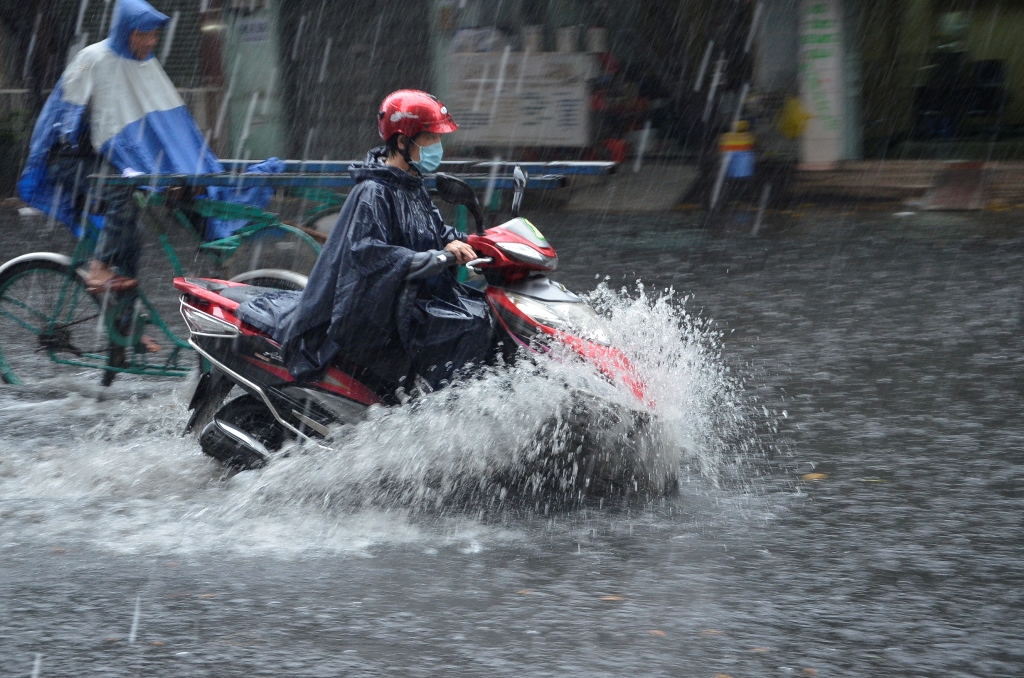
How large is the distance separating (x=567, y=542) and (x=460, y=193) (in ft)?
4.87

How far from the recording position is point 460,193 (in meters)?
5.09

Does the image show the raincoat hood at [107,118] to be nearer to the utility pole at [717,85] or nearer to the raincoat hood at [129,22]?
the raincoat hood at [129,22]

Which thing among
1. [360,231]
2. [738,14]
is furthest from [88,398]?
[738,14]

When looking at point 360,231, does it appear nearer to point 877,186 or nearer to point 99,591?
point 99,591

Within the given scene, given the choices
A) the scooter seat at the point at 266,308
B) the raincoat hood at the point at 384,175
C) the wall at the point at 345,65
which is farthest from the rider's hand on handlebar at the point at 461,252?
the wall at the point at 345,65

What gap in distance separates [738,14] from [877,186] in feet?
8.01

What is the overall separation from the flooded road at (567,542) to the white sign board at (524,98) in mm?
8356

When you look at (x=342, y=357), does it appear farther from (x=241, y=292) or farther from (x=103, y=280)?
(x=103, y=280)

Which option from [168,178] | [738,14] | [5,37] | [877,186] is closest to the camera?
[168,178]

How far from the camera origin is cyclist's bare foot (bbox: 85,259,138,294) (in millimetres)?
6590

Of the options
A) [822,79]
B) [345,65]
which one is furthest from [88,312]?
[345,65]

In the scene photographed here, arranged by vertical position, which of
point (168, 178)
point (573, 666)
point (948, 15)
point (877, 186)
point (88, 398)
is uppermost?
point (948, 15)

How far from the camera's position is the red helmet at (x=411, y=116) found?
4859mm

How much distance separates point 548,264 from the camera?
193 inches
